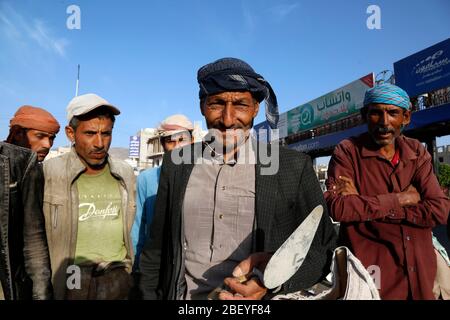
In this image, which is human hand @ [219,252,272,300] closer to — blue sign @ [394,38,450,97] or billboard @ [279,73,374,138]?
blue sign @ [394,38,450,97]

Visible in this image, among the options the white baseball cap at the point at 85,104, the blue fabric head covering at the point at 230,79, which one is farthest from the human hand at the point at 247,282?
the white baseball cap at the point at 85,104

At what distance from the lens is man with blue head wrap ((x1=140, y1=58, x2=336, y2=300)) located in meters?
1.58

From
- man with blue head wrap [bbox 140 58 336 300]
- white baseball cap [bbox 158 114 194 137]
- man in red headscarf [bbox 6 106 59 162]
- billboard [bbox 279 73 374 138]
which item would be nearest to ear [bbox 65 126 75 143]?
man in red headscarf [bbox 6 106 59 162]

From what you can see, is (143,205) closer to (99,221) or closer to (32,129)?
(99,221)

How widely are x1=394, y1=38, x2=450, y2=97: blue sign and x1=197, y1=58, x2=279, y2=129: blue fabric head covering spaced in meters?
13.1

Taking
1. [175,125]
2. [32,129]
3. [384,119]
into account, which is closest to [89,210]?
[32,129]

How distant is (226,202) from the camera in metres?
1.66

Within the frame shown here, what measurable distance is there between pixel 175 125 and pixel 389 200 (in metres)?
2.46

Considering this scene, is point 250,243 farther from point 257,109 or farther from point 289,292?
point 257,109

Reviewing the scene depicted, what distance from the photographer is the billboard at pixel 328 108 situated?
57.5 ft

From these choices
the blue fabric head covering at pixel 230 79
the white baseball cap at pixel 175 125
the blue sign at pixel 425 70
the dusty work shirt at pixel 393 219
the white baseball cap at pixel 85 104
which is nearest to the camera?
the blue fabric head covering at pixel 230 79

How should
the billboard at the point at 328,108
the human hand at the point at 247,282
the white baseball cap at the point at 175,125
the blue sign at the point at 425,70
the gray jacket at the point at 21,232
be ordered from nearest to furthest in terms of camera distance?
the human hand at the point at 247,282 < the gray jacket at the point at 21,232 < the white baseball cap at the point at 175,125 < the blue sign at the point at 425,70 < the billboard at the point at 328,108

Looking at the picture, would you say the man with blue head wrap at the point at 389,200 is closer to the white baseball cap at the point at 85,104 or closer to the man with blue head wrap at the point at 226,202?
the man with blue head wrap at the point at 226,202
